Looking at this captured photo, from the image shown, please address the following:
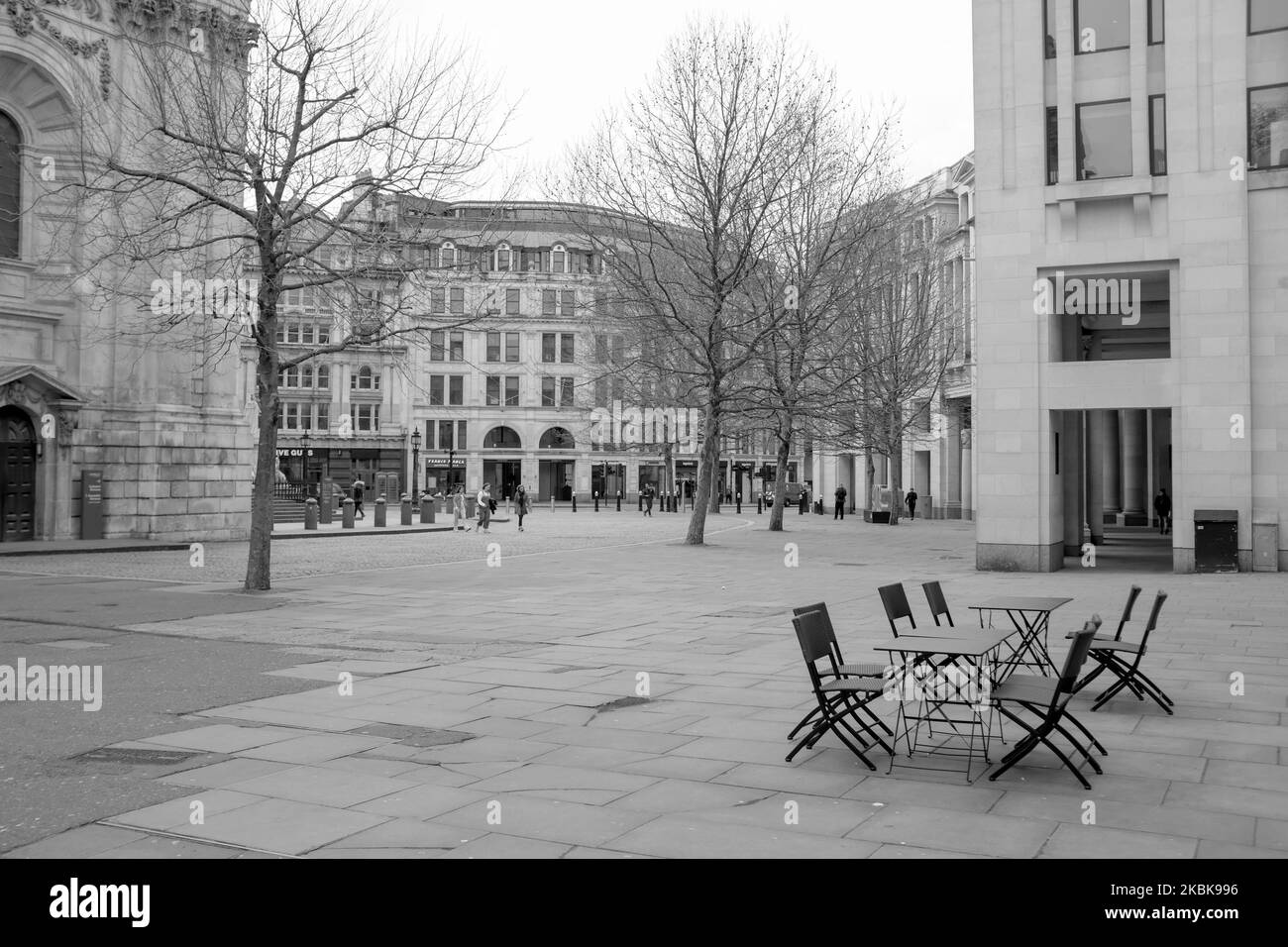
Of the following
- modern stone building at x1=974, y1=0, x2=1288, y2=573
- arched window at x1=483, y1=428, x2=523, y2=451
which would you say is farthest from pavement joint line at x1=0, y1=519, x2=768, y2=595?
arched window at x1=483, y1=428, x2=523, y2=451

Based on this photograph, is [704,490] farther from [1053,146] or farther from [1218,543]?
[1218,543]

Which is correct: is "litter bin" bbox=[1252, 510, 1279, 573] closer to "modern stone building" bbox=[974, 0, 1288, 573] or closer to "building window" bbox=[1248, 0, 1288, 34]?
→ "modern stone building" bbox=[974, 0, 1288, 573]

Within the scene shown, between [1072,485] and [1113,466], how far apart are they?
28459mm

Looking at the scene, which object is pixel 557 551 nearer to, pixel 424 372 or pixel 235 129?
pixel 235 129

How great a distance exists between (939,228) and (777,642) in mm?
48908

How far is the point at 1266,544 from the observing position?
2277cm

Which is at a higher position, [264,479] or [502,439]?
[502,439]

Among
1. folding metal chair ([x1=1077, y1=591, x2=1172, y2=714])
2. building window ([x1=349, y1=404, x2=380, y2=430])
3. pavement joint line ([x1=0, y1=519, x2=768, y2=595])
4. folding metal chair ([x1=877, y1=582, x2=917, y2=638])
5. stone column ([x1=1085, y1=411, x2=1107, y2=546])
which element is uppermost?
building window ([x1=349, y1=404, x2=380, y2=430])

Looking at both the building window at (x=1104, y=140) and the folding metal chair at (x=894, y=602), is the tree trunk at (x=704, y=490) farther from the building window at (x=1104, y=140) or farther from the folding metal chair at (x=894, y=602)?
the folding metal chair at (x=894, y=602)

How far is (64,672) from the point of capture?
11078 millimetres

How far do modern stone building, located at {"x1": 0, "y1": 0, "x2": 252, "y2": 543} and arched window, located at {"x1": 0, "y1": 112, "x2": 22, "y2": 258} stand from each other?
29mm

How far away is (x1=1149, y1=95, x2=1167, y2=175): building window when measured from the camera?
23.5 m

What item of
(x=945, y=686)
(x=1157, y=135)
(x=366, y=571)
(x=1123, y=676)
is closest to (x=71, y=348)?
(x=366, y=571)
